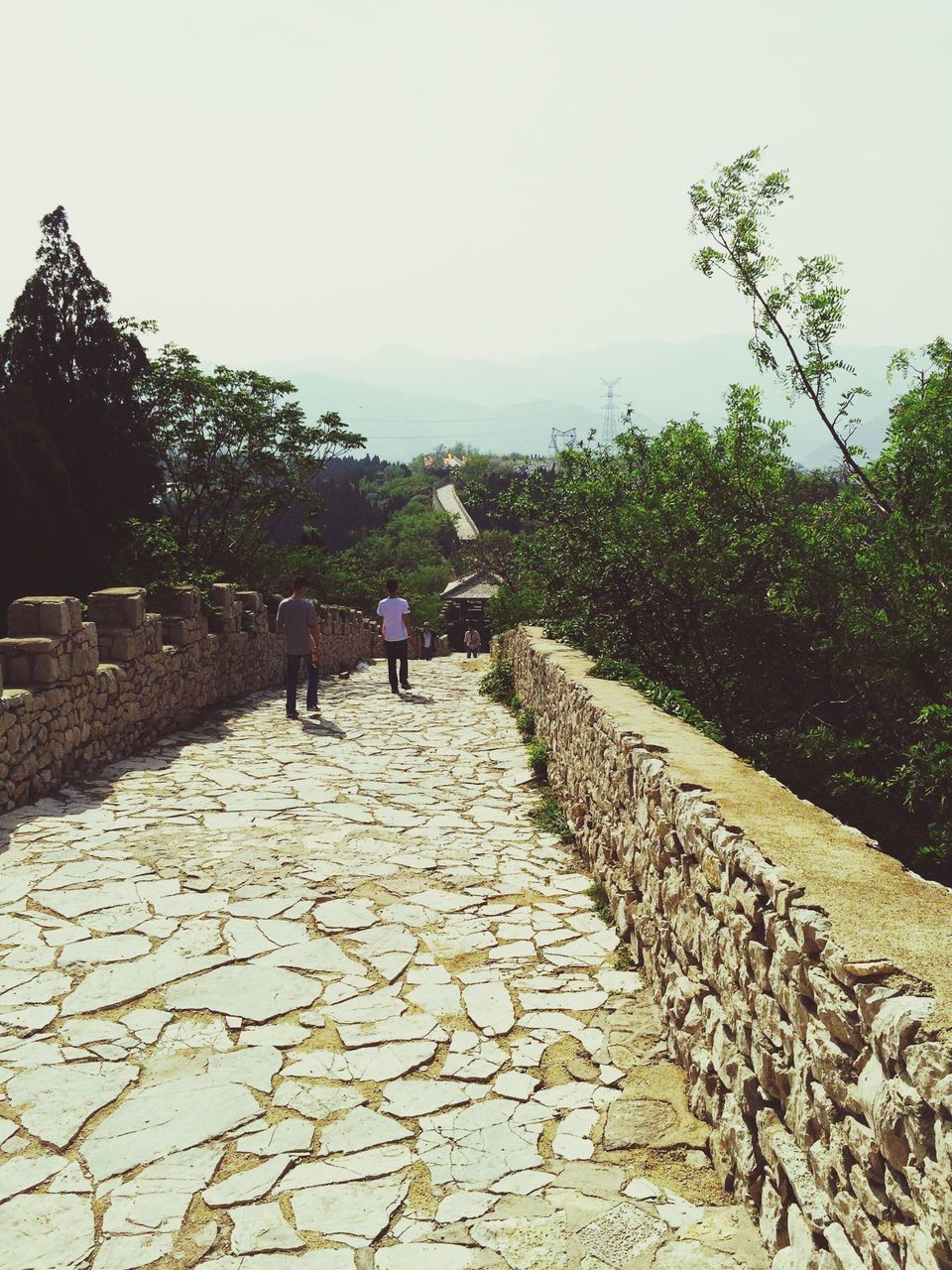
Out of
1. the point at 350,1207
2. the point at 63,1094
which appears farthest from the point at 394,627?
the point at 350,1207

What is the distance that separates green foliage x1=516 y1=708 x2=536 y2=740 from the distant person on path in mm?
3439

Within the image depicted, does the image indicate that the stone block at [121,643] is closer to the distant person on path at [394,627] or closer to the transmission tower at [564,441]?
the distant person on path at [394,627]

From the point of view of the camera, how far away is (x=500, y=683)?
14.9 meters

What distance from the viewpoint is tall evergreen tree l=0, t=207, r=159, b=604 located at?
62.7 feet

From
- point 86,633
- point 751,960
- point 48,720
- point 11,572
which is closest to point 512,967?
point 751,960

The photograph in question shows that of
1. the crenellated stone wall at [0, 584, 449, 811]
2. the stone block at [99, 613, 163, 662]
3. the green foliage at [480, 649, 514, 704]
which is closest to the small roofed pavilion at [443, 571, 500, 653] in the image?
the green foliage at [480, 649, 514, 704]

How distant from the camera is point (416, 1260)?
282 cm

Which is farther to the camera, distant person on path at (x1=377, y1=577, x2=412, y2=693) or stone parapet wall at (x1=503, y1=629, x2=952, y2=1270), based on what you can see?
distant person on path at (x1=377, y1=577, x2=412, y2=693)

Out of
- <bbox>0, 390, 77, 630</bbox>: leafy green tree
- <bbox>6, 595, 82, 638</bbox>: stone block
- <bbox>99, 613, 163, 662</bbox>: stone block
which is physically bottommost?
<bbox>99, 613, 163, 662</bbox>: stone block

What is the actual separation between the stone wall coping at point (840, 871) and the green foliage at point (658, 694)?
1265mm

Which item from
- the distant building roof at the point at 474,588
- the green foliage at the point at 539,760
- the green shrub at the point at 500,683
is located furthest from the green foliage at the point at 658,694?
the distant building roof at the point at 474,588

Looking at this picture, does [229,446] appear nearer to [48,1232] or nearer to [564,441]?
[564,441]

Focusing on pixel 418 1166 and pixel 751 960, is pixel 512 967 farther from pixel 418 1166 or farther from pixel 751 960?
pixel 751 960

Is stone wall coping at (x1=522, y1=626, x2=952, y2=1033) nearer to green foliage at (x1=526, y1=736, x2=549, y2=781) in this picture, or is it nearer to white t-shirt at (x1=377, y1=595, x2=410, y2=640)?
green foliage at (x1=526, y1=736, x2=549, y2=781)
